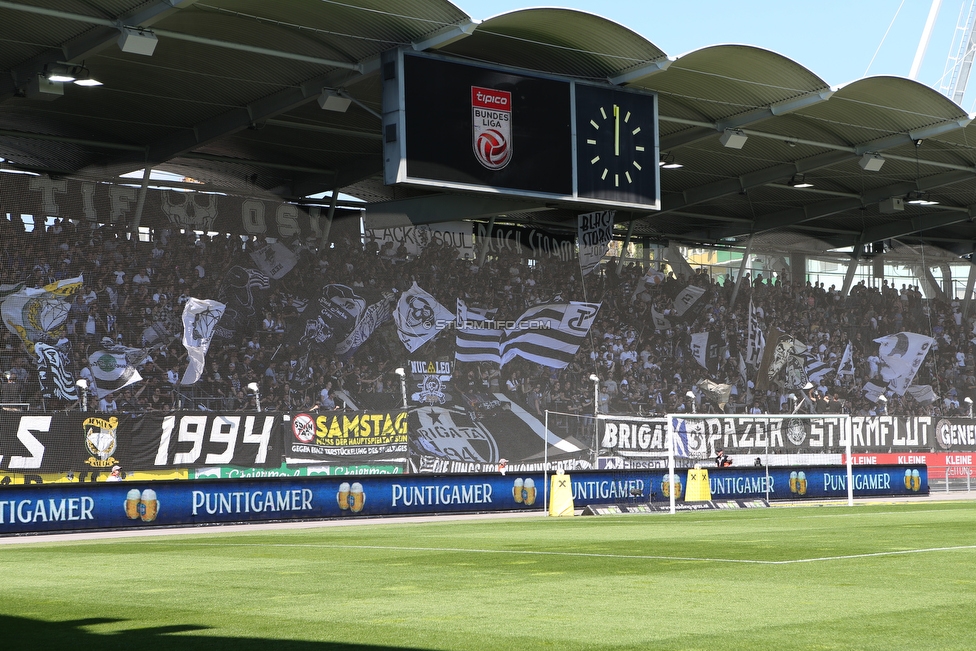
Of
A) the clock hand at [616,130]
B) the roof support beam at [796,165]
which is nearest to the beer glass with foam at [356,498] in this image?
the clock hand at [616,130]

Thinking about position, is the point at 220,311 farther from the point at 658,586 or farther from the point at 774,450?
the point at 658,586

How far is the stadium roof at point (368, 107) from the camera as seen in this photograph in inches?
966

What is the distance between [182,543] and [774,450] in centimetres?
2372

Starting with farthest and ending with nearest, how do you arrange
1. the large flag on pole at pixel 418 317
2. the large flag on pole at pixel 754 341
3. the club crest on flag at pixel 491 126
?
1. the large flag on pole at pixel 754 341
2. the large flag on pole at pixel 418 317
3. the club crest on flag at pixel 491 126

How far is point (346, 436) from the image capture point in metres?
31.6

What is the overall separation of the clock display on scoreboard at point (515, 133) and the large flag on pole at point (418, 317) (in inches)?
425

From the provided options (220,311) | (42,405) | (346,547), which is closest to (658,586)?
(346,547)

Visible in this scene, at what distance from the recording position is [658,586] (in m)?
9.69

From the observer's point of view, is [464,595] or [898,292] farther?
[898,292]

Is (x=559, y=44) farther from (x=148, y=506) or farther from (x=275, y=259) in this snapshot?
(x=148, y=506)

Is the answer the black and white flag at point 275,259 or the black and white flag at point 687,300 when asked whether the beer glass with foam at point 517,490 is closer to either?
the black and white flag at point 275,259

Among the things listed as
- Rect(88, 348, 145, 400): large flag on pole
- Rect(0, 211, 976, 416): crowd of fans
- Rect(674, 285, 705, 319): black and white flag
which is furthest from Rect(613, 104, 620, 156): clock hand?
Rect(674, 285, 705, 319): black and white flag

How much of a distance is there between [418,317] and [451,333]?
45.6 inches

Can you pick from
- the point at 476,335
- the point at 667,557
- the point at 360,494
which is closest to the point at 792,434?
the point at 476,335
